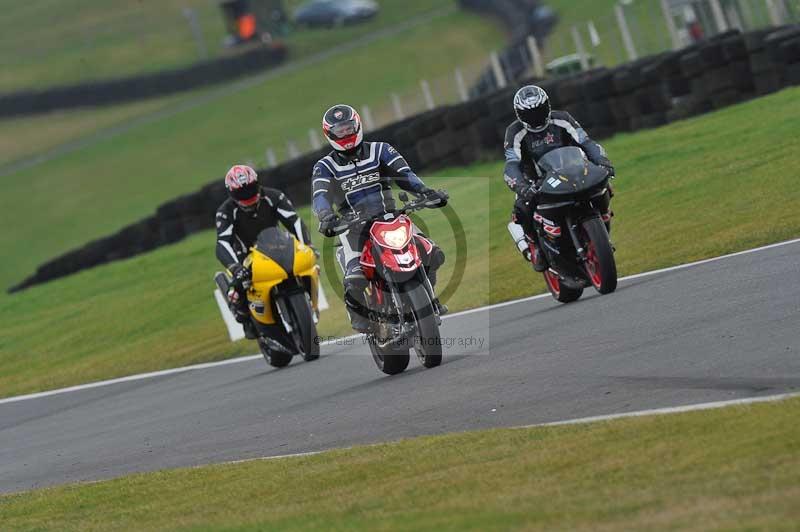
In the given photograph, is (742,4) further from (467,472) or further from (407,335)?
(467,472)

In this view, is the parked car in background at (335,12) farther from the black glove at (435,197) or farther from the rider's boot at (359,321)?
the black glove at (435,197)

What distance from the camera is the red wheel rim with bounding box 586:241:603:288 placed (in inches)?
486

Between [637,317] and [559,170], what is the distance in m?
1.84

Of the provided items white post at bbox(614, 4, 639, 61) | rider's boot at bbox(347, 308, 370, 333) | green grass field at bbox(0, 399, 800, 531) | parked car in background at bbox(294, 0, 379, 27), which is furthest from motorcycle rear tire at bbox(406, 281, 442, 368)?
parked car in background at bbox(294, 0, 379, 27)

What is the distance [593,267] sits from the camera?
496 inches

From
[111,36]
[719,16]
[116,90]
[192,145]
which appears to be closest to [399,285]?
[719,16]

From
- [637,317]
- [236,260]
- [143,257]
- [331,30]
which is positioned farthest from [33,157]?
[637,317]

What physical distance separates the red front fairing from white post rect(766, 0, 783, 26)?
581 inches

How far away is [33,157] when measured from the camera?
5600 cm

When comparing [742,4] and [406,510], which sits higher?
[742,4]

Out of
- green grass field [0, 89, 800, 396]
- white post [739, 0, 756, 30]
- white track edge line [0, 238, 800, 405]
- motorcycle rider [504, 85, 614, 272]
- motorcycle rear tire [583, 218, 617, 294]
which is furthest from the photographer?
white post [739, 0, 756, 30]

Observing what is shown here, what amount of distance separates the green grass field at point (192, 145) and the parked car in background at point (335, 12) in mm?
7002

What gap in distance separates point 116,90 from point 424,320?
174ft

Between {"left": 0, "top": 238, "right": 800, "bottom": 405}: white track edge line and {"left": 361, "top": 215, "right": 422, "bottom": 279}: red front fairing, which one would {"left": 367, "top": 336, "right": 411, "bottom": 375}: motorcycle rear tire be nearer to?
{"left": 361, "top": 215, "right": 422, "bottom": 279}: red front fairing
